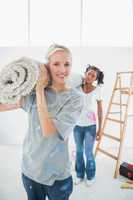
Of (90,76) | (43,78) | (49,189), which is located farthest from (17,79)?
(90,76)

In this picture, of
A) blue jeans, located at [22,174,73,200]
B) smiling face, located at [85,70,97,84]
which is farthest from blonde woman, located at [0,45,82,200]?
smiling face, located at [85,70,97,84]

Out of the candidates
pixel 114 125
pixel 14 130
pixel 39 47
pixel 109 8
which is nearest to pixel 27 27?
pixel 39 47

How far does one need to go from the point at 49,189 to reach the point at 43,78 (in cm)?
52

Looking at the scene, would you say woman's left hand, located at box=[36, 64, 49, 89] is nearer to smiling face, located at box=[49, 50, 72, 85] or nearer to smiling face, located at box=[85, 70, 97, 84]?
smiling face, located at box=[49, 50, 72, 85]

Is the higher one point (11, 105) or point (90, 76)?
point (90, 76)

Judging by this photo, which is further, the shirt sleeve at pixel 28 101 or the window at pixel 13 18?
the window at pixel 13 18

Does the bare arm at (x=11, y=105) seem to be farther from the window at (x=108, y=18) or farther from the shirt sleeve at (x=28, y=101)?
the window at (x=108, y=18)

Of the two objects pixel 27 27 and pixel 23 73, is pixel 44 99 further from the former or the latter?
pixel 27 27

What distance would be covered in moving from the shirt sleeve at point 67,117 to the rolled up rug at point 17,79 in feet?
0.58

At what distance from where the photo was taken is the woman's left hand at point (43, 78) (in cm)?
106

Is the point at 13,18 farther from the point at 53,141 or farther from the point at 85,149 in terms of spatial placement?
the point at 53,141

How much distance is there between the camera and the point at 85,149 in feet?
7.82

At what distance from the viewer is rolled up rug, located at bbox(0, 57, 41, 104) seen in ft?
3.46

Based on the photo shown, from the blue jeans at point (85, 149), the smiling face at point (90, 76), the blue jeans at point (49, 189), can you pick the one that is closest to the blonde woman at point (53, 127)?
the blue jeans at point (49, 189)
